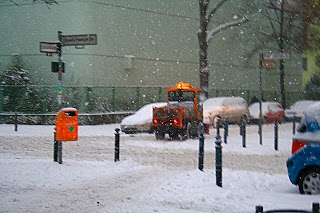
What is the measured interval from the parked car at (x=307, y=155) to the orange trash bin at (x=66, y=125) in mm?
6055

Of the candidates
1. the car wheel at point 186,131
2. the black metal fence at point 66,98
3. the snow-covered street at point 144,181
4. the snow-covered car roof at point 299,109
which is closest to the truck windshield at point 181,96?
the car wheel at point 186,131

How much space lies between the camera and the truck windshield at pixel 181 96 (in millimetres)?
21719

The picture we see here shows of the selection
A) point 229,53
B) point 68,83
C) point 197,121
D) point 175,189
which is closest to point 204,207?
point 175,189

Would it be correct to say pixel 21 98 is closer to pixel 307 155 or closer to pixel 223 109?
pixel 223 109

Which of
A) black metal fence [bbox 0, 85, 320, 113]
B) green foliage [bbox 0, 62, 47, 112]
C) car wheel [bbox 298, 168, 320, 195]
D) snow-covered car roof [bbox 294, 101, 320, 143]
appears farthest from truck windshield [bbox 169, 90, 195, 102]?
car wheel [bbox 298, 168, 320, 195]

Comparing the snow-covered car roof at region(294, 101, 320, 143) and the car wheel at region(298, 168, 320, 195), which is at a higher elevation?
the snow-covered car roof at region(294, 101, 320, 143)

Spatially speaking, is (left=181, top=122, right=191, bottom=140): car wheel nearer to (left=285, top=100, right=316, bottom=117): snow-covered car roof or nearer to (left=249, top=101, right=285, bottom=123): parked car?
(left=249, top=101, right=285, bottom=123): parked car

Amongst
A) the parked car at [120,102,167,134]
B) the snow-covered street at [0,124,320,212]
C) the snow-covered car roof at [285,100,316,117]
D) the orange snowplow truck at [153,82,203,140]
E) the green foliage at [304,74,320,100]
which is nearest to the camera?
the snow-covered street at [0,124,320,212]

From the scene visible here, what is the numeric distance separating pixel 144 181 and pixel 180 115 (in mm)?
9347

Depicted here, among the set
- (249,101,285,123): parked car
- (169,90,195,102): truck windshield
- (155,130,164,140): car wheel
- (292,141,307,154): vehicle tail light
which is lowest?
(155,130,164,140): car wheel

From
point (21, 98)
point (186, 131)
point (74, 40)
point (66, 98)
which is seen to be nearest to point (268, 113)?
point (66, 98)

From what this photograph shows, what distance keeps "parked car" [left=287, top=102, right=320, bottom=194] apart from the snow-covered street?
1.00 ft

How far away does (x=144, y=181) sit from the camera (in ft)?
36.0

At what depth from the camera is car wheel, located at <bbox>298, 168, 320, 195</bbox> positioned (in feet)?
29.9
